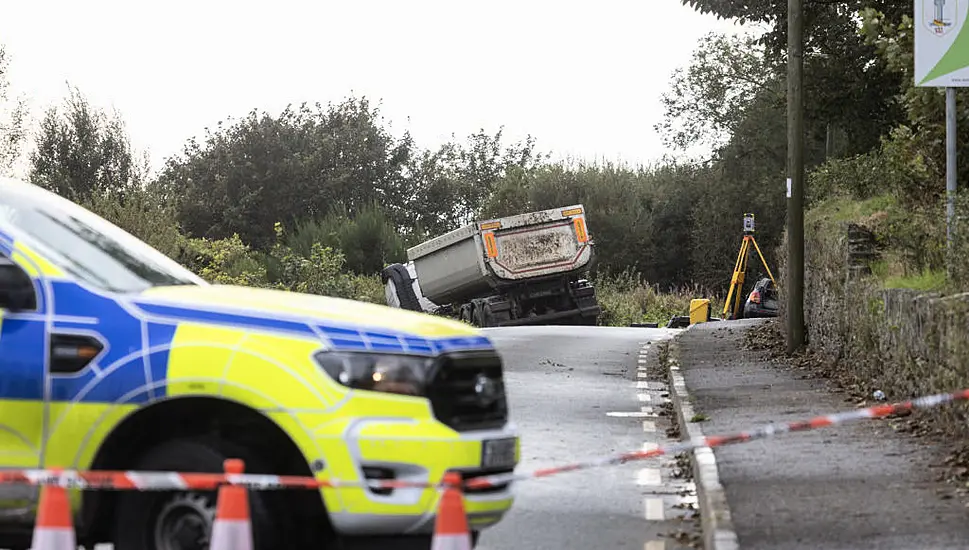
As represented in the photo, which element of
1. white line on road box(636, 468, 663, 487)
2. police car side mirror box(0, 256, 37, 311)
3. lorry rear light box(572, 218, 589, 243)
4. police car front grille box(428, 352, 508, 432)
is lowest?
white line on road box(636, 468, 663, 487)

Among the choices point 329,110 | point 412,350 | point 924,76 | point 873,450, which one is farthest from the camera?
point 329,110

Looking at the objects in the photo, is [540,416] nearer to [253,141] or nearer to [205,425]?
[205,425]

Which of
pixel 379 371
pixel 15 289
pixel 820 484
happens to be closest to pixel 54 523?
pixel 15 289

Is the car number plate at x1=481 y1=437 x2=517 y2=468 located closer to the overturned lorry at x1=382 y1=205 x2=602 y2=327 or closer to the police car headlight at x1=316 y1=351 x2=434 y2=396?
the police car headlight at x1=316 y1=351 x2=434 y2=396

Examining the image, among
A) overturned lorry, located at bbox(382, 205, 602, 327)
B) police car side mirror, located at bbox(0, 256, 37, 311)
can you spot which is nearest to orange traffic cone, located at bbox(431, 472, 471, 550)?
police car side mirror, located at bbox(0, 256, 37, 311)

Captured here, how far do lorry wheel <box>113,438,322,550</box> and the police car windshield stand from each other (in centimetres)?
75

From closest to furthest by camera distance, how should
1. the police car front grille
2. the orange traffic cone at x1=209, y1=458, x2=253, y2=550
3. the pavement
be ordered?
the orange traffic cone at x1=209, y1=458, x2=253, y2=550 < the police car front grille < the pavement

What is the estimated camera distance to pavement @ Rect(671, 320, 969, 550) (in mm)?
7812

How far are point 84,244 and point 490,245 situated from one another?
1182 inches

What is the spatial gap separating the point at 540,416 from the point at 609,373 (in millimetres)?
5949

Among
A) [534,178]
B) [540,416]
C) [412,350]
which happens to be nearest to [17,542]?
[412,350]

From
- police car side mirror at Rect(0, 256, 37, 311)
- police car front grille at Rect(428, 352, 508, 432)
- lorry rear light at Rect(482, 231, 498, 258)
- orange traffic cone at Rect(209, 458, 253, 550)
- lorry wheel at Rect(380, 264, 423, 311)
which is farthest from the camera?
lorry wheel at Rect(380, 264, 423, 311)

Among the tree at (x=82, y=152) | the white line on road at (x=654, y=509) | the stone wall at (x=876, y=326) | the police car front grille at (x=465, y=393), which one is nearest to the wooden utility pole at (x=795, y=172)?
the stone wall at (x=876, y=326)

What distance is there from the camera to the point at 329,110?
7881 centimetres
